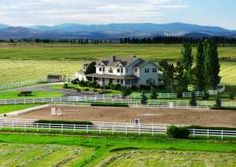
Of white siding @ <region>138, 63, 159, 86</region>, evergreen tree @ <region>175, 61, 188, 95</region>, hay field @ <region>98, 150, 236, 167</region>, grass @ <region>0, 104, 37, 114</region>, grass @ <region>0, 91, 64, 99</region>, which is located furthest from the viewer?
white siding @ <region>138, 63, 159, 86</region>

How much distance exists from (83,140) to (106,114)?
14.7 metres

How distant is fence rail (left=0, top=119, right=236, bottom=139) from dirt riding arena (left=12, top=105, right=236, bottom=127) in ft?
18.3

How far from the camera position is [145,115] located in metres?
56.7

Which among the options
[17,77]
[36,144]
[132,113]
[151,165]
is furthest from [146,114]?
[17,77]

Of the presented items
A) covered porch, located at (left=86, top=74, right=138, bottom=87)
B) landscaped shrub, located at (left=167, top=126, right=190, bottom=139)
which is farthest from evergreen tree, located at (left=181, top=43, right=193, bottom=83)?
landscaped shrub, located at (left=167, top=126, right=190, bottom=139)

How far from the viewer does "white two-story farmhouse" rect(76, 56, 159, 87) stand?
287 feet

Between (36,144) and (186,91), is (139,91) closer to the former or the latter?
(186,91)

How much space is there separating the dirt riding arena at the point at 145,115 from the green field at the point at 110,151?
936cm

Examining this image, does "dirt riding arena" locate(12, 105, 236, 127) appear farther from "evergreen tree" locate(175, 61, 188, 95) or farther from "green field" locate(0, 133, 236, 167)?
"evergreen tree" locate(175, 61, 188, 95)

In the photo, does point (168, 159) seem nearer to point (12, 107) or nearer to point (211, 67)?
point (12, 107)

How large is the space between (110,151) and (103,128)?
25.9ft

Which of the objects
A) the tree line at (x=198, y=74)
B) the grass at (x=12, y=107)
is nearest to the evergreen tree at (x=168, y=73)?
the tree line at (x=198, y=74)

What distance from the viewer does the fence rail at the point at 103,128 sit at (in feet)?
143

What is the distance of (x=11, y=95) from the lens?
78375 millimetres
